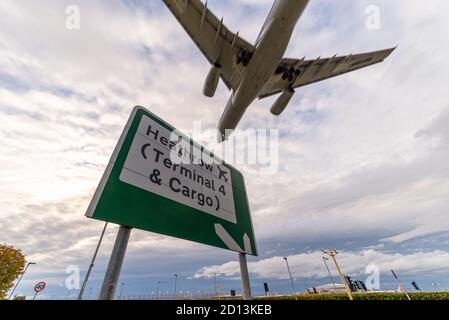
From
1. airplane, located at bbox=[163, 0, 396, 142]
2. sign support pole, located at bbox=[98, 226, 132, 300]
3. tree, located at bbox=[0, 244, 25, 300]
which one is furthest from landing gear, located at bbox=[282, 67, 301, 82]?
tree, located at bbox=[0, 244, 25, 300]

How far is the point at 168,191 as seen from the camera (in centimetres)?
283

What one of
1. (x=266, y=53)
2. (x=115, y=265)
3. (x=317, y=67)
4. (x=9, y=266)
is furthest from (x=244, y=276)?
(x=9, y=266)

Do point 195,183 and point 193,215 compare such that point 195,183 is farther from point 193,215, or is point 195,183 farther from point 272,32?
point 272,32

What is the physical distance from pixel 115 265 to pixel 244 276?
8.25ft

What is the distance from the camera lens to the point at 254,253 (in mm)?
3953

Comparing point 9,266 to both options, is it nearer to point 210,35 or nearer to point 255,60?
point 210,35

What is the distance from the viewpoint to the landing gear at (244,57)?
15.0 m

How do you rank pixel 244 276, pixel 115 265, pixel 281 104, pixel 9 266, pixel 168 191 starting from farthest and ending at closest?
pixel 9 266 < pixel 281 104 < pixel 244 276 < pixel 168 191 < pixel 115 265

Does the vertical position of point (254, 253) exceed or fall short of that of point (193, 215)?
it falls short

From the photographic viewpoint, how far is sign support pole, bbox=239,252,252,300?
3518 millimetres

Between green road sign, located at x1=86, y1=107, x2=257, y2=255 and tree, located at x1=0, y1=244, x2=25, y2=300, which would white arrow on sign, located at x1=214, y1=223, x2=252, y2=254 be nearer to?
green road sign, located at x1=86, y1=107, x2=257, y2=255

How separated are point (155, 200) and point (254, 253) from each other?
250 centimetres

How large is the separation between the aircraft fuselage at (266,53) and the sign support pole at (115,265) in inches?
539
